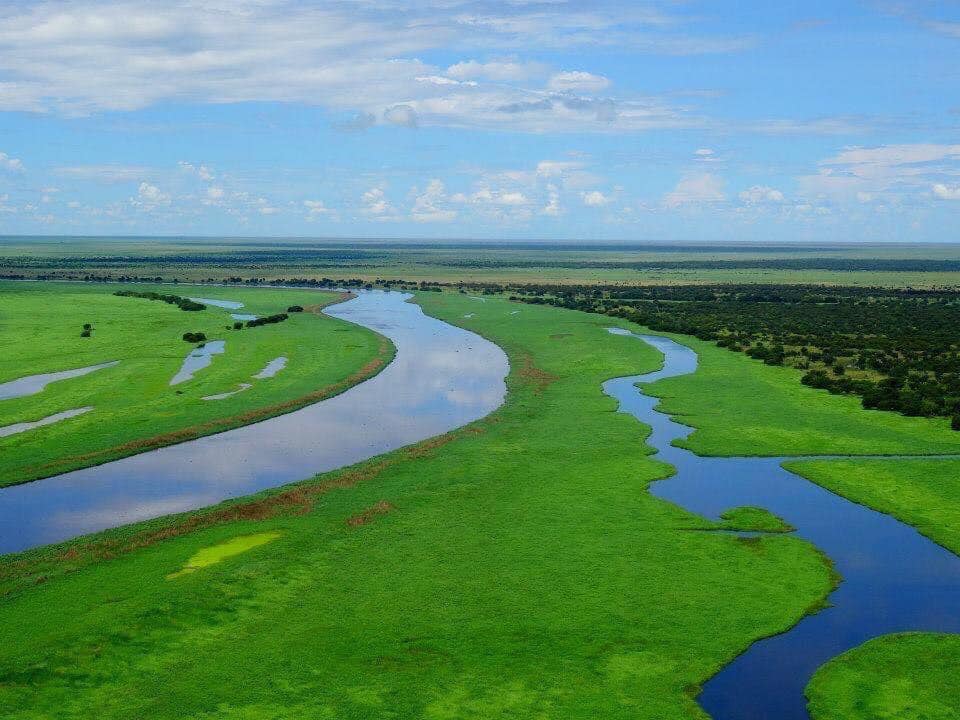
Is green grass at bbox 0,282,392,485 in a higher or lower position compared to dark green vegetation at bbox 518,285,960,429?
lower

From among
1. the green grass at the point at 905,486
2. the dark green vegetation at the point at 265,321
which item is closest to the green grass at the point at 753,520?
the green grass at the point at 905,486

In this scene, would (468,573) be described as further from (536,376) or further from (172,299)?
(172,299)

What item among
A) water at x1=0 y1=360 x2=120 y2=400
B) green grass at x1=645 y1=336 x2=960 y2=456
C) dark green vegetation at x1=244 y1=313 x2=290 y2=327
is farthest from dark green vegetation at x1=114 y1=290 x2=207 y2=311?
green grass at x1=645 y1=336 x2=960 y2=456

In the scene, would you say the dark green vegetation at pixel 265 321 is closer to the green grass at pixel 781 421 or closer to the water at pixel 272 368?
the water at pixel 272 368

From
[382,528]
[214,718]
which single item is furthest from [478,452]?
[214,718]

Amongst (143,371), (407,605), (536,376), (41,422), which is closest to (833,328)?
(536,376)

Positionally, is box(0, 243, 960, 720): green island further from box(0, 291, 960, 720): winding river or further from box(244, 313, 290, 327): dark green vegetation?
box(244, 313, 290, 327): dark green vegetation
